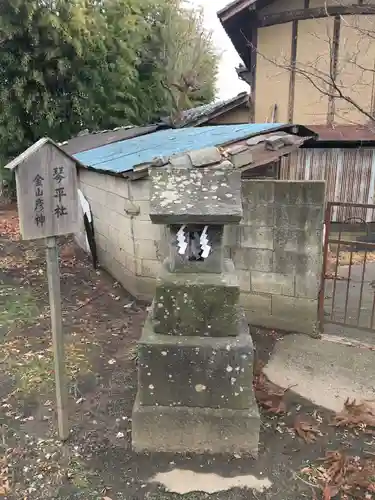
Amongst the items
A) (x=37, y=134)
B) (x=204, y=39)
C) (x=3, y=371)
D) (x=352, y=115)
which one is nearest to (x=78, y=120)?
(x=37, y=134)

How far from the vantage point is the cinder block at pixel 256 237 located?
5391 millimetres

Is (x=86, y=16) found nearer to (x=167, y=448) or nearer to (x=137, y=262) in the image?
(x=137, y=262)

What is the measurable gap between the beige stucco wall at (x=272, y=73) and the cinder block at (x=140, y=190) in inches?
223

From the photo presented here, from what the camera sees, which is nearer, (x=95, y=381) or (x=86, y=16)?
(x=95, y=381)

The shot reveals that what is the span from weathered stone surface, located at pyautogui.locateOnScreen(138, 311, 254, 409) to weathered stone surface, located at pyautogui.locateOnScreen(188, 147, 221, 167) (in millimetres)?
2612

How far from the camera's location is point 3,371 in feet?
15.0

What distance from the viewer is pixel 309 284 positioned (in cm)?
536

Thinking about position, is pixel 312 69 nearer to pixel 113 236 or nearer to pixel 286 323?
pixel 113 236

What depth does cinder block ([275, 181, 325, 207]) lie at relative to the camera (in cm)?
509

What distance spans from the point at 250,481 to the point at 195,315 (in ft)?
4.41

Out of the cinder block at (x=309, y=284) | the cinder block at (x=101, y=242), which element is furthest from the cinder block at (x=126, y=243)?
the cinder block at (x=309, y=284)

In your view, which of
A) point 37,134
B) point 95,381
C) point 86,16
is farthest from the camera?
point 37,134

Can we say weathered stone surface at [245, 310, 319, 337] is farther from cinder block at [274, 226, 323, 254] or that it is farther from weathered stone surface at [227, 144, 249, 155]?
weathered stone surface at [227, 144, 249, 155]

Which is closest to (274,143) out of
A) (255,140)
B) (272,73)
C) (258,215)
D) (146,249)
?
(255,140)
